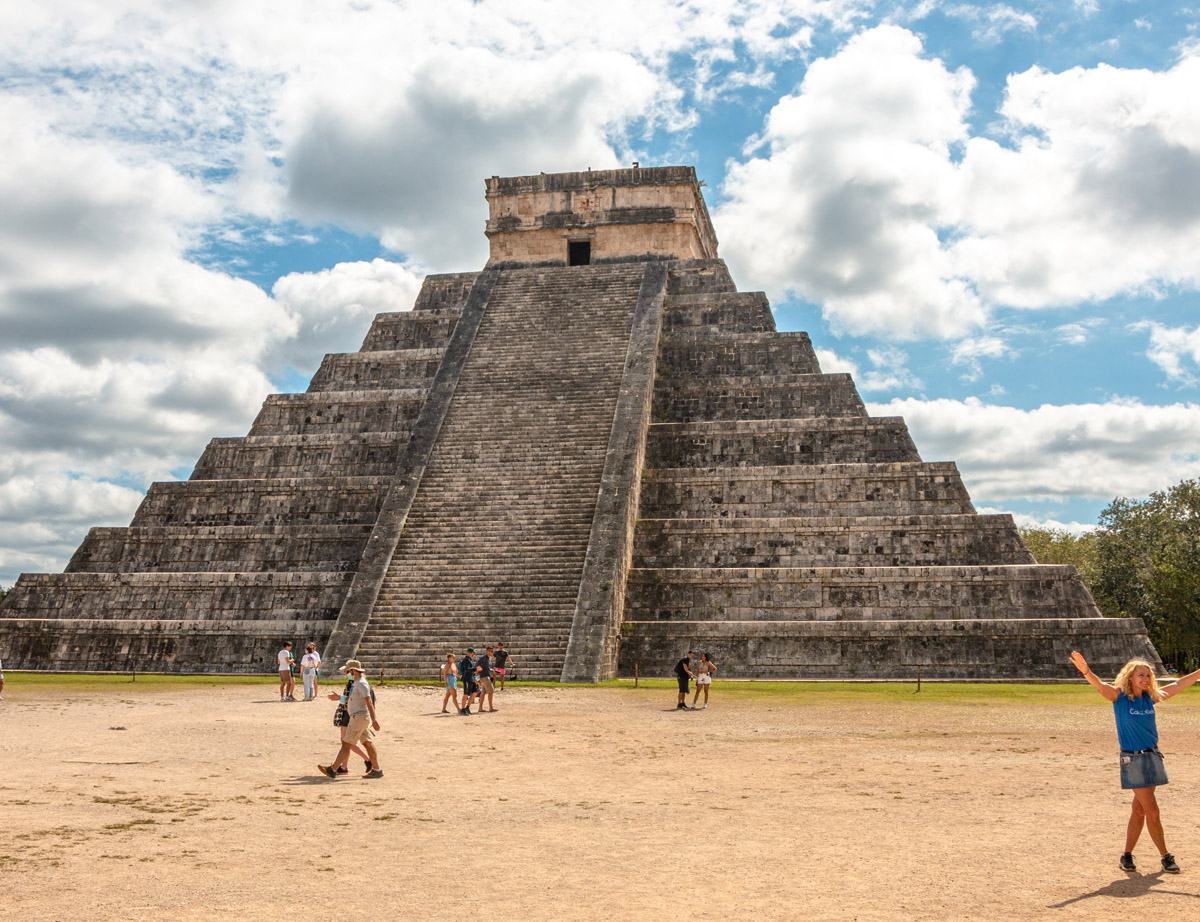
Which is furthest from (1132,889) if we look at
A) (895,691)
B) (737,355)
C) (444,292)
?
(444,292)

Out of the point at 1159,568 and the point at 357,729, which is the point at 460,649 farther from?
the point at 1159,568

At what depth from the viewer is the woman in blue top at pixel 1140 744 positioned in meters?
6.03

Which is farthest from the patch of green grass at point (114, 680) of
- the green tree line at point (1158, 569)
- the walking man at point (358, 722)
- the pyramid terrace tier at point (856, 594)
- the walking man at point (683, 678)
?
the green tree line at point (1158, 569)

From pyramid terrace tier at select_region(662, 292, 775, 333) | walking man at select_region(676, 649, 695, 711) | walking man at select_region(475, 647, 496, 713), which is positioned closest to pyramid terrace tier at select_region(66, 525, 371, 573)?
walking man at select_region(475, 647, 496, 713)

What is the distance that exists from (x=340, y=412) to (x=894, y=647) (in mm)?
14498

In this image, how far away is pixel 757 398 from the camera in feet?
83.7

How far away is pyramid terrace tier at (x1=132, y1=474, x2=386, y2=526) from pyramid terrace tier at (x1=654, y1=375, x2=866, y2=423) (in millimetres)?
7277

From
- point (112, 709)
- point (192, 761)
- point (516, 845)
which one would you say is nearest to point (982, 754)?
point (516, 845)

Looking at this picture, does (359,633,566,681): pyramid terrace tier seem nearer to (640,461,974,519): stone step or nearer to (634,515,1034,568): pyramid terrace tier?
(634,515,1034,568): pyramid terrace tier

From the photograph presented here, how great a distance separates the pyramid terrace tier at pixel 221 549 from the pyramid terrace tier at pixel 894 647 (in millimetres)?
6680

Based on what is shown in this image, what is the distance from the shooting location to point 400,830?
7.27 m

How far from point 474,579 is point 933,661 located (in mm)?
8443

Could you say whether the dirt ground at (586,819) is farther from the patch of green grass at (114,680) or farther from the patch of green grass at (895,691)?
the patch of green grass at (114,680)

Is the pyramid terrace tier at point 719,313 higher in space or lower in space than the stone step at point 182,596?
higher
